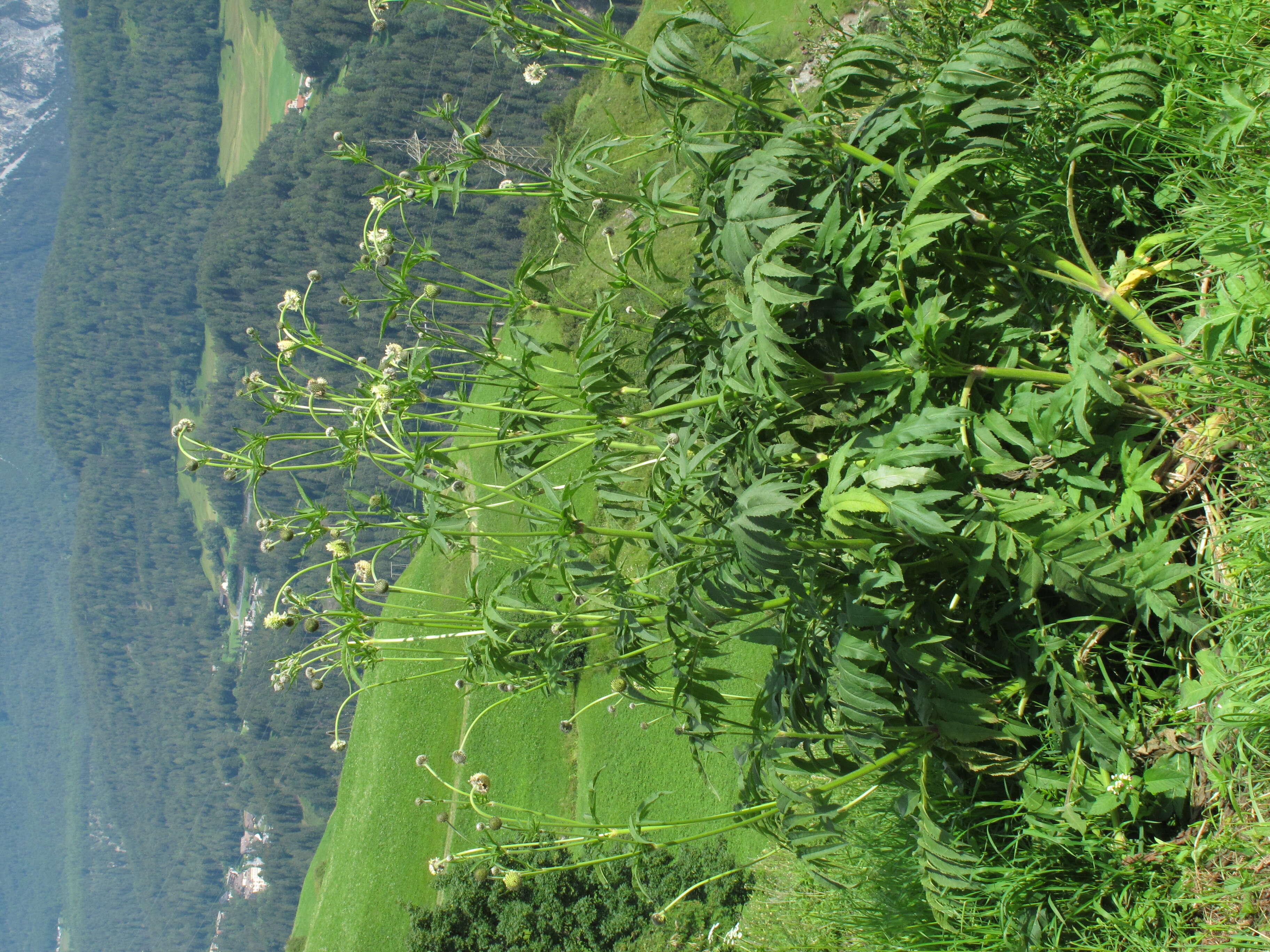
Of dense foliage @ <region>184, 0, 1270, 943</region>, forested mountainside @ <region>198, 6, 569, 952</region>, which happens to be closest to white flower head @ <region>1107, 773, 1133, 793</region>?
dense foliage @ <region>184, 0, 1270, 943</region>

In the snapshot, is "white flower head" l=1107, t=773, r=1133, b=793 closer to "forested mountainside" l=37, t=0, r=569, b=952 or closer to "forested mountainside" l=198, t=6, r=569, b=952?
"forested mountainside" l=198, t=6, r=569, b=952

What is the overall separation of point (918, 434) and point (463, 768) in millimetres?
22472

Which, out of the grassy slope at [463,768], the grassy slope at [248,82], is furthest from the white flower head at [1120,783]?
the grassy slope at [248,82]

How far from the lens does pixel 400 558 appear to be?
56656 mm

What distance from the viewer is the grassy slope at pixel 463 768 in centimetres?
1405

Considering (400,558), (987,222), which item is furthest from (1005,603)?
(400,558)

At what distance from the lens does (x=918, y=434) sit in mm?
2371

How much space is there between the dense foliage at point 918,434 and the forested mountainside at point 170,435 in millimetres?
115624

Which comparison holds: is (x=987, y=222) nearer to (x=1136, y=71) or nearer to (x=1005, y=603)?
(x=1136, y=71)

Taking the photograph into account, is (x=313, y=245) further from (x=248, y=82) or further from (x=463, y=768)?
(x=248, y=82)

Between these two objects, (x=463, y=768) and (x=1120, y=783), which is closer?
(x=1120, y=783)

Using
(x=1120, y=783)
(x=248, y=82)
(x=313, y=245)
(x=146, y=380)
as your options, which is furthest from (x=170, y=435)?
(x=1120, y=783)

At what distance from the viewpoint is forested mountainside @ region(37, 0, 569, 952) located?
115 meters

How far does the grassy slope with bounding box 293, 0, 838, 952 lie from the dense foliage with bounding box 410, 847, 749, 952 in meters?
1.05
